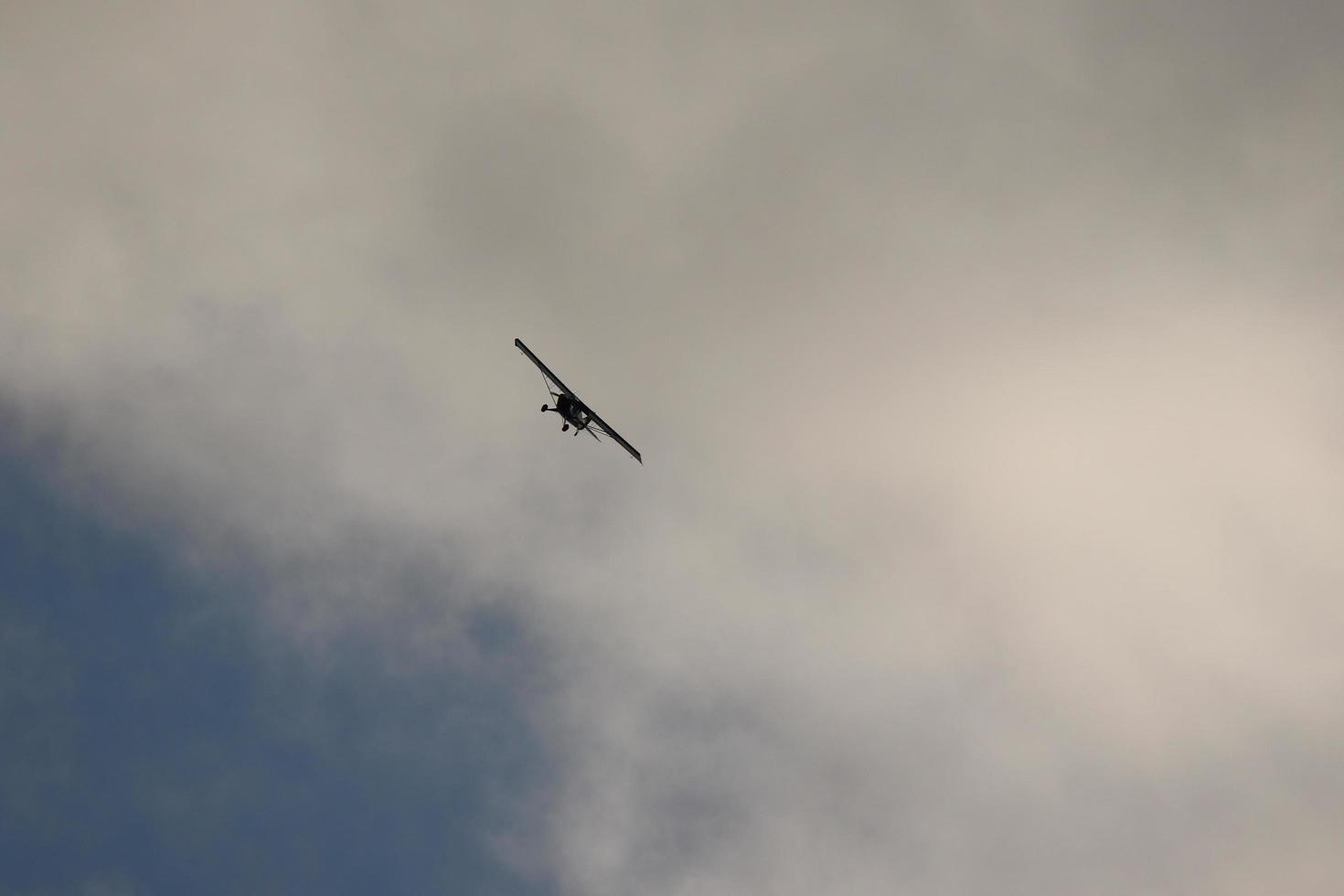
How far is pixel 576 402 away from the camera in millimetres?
128625

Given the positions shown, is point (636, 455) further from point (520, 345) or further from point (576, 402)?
point (520, 345)

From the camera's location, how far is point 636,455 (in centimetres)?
13325

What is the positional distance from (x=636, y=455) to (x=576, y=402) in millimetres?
11595

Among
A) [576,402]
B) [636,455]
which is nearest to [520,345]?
[576,402]

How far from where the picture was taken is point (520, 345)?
127 meters

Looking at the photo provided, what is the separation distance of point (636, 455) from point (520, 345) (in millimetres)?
21857

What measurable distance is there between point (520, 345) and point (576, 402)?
10.5 metres
